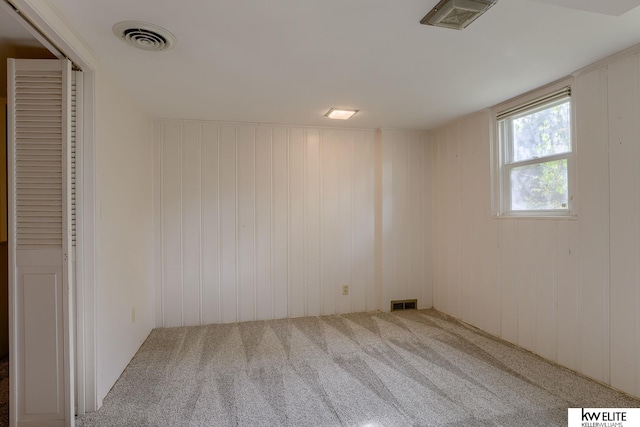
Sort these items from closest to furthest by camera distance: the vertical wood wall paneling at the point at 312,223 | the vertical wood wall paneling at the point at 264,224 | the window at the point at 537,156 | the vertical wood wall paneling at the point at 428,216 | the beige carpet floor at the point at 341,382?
the beige carpet floor at the point at 341,382
the window at the point at 537,156
the vertical wood wall paneling at the point at 264,224
the vertical wood wall paneling at the point at 312,223
the vertical wood wall paneling at the point at 428,216

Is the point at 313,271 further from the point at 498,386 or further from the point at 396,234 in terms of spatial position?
the point at 498,386

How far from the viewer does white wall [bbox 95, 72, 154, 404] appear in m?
→ 2.12

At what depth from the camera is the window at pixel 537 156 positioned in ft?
8.35

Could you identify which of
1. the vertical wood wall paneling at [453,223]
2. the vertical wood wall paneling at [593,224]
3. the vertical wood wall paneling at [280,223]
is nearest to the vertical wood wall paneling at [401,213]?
the vertical wood wall paneling at [453,223]

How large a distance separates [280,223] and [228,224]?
59cm

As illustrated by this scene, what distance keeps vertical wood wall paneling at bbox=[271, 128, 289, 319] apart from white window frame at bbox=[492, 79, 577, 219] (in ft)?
7.26

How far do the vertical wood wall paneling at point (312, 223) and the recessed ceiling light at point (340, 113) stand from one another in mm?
474

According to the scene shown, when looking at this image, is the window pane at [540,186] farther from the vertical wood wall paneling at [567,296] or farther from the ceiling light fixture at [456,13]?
the ceiling light fixture at [456,13]

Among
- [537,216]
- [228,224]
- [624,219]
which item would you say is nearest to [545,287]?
[537,216]

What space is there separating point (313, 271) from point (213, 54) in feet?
8.33

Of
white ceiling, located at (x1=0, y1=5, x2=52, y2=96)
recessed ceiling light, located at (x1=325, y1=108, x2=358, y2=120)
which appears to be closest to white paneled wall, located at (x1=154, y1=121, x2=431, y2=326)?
recessed ceiling light, located at (x1=325, y1=108, x2=358, y2=120)

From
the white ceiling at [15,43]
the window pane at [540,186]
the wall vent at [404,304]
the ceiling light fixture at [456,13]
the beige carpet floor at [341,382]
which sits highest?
the white ceiling at [15,43]

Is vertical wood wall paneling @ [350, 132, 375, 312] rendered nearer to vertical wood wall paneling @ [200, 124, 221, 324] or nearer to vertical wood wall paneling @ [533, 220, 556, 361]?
vertical wood wall paneling @ [200, 124, 221, 324]

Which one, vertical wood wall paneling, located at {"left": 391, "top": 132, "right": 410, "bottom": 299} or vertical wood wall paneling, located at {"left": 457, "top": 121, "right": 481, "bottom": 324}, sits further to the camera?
vertical wood wall paneling, located at {"left": 391, "top": 132, "right": 410, "bottom": 299}
